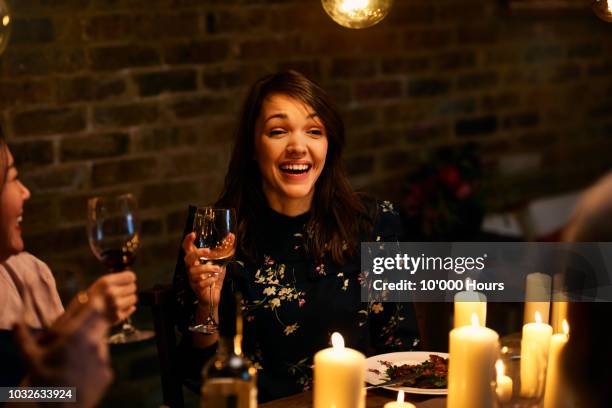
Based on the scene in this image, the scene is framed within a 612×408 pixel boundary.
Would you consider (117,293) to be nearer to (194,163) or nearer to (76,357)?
(76,357)

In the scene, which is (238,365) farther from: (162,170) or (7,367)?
(162,170)

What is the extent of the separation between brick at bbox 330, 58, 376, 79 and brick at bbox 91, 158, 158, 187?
85 cm

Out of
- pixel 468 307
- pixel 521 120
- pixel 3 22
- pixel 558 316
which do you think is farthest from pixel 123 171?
pixel 521 120

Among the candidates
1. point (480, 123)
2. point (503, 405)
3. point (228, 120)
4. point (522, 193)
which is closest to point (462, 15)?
point (480, 123)

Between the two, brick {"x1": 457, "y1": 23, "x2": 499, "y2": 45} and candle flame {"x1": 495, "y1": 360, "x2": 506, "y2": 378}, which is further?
brick {"x1": 457, "y1": 23, "x2": 499, "y2": 45}

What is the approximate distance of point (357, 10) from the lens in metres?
1.86

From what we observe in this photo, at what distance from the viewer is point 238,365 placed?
115 cm

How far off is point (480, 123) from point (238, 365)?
300 cm

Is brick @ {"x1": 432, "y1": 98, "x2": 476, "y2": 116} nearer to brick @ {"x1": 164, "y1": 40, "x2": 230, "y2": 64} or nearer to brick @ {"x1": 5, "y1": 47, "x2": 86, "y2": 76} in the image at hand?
brick @ {"x1": 164, "y1": 40, "x2": 230, "y2": 64}

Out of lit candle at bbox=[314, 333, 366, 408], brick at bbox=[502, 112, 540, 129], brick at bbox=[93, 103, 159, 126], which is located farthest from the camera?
brick at bbox=[502, 112, 540, 129]

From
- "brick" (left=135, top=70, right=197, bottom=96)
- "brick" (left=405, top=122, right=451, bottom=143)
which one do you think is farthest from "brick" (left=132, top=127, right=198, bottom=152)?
"brick" (left=405, top=122, right=451, bottom=143)

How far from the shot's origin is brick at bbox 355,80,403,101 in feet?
11.5

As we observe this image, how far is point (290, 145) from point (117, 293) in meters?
0.92

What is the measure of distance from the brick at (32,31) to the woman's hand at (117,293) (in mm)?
1567
